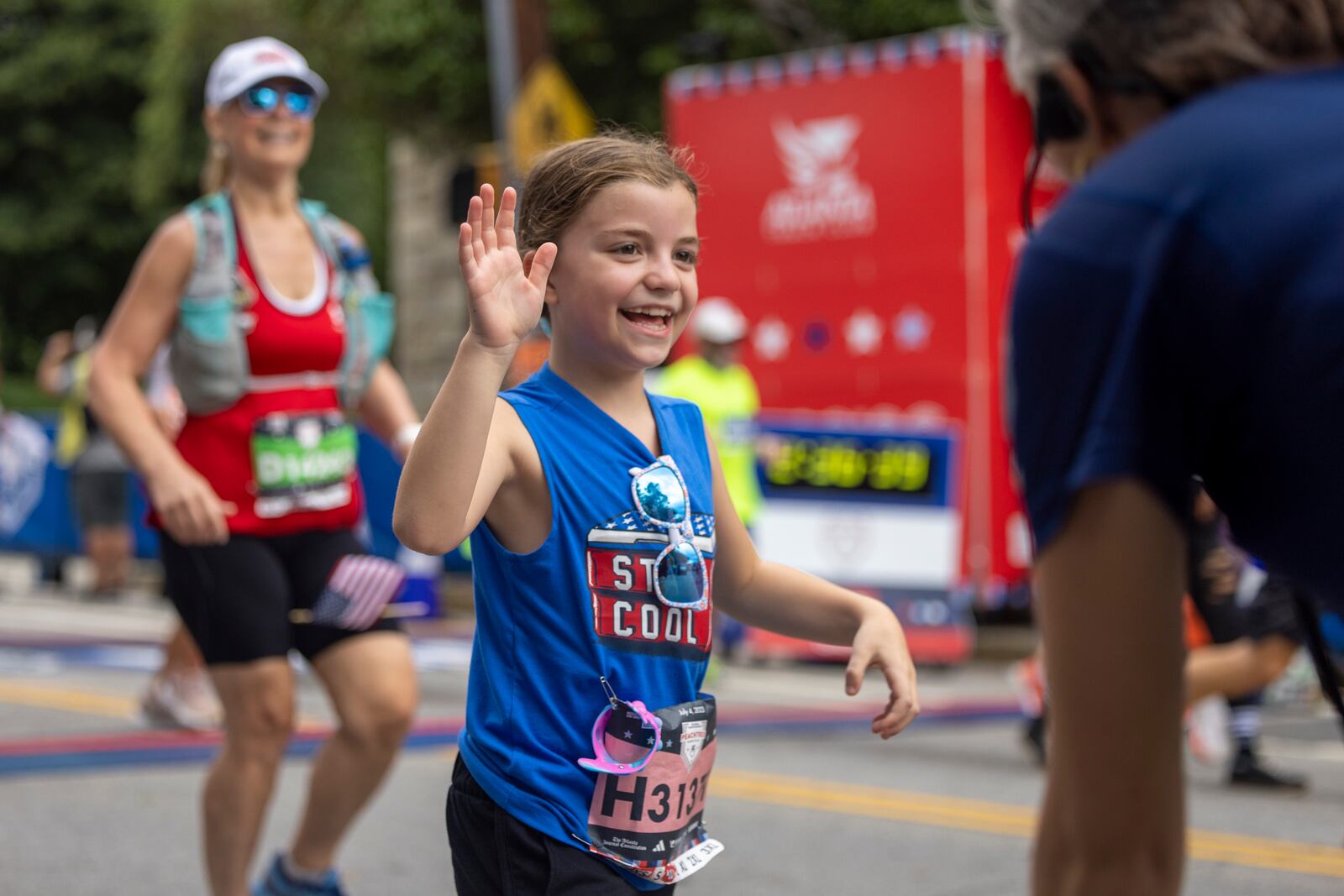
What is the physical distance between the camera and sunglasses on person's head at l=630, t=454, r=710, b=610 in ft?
8.40

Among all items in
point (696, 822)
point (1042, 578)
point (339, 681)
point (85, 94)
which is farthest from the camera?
point (85, 94)

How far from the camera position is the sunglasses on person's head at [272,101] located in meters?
4.34

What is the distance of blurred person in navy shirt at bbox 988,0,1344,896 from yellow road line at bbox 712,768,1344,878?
13.2ft

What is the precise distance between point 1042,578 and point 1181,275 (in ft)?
0.92

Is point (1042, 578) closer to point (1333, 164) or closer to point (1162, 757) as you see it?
point (1162, 757)

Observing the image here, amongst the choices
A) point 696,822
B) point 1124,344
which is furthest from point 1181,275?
point 696,822

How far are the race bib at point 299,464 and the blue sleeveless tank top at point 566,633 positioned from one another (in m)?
1.67

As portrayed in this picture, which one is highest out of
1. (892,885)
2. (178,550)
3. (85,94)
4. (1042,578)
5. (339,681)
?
(85,94)

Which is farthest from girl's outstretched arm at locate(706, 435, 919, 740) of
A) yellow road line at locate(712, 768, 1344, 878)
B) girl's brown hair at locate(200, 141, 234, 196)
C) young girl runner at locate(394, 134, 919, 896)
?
yellow road line at locate(712, 768, 1344, 878)

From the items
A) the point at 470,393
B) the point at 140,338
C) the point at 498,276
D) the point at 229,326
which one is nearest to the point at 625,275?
the point at 498,276

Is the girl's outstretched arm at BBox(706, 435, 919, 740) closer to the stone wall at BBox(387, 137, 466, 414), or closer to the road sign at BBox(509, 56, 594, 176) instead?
the road sign at BBox(509, 56, 594, 176)

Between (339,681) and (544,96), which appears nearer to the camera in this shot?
(339,681)

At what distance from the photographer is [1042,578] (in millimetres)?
1539

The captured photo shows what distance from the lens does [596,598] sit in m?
2.52
